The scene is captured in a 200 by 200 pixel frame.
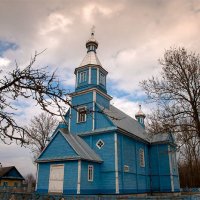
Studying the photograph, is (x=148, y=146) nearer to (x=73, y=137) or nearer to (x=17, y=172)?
(x=73, y=137)

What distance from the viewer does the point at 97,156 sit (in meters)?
20.5

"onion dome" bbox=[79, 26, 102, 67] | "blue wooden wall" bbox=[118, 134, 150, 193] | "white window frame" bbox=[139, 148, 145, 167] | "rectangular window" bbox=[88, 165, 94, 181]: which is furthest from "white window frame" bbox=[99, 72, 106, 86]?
"rectangular window" bbox=[88, 165, 94, 181]

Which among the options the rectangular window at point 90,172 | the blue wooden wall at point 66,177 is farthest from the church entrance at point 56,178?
the rectangular window at point 90,172

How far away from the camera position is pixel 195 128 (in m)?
15.3

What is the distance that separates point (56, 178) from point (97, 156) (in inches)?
162

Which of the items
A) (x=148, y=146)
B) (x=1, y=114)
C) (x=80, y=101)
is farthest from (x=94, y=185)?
(x=1, y=114)

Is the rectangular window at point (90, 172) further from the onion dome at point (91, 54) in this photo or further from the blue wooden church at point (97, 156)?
the onion dome at point (91, 54)

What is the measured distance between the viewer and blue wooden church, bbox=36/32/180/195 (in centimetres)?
1833

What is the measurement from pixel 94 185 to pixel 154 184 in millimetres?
9952

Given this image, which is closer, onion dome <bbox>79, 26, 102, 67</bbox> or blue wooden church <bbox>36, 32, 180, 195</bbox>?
blue wooden church <bbox>36, 32, 180, 195</bbox>

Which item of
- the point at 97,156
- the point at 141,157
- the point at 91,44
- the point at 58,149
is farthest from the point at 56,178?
the point at 91,44

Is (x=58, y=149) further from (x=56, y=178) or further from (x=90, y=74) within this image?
(x=90, y=74)

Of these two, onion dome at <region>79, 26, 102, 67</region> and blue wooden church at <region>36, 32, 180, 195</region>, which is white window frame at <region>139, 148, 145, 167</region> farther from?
onion dome at <region>79, 26, 102, 67</region>

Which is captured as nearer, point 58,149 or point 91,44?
point 58,149
